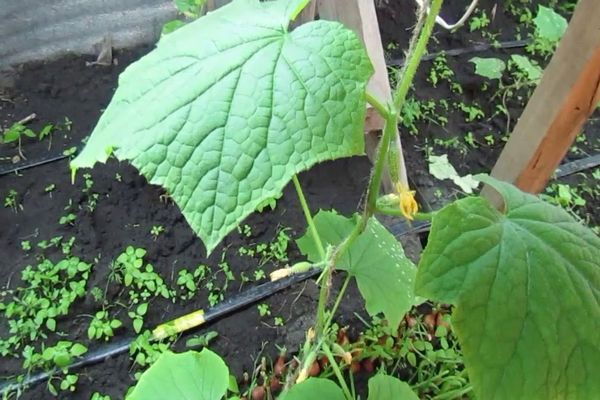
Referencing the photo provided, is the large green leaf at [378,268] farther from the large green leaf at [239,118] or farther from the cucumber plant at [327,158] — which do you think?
the large green leaf at [239,118]

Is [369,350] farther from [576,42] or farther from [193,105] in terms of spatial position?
[193,105]

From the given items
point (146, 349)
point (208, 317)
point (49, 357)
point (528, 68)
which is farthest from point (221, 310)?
point (528, 68)

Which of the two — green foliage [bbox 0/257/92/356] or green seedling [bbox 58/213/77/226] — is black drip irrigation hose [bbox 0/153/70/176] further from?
green foliage [bbox 0/257/92/356]

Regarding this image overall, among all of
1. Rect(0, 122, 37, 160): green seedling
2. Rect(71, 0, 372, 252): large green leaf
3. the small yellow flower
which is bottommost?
Rect(0, 122, 37, 160): green seedling

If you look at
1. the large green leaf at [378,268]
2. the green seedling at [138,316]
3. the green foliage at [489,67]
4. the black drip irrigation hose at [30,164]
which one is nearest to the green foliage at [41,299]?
the green seedling at [138,316]

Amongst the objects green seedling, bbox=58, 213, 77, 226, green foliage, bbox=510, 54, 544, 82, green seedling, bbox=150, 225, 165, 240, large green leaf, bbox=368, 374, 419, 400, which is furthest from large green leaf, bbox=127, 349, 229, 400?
green foliage, bbox=510, 54, 544, 82

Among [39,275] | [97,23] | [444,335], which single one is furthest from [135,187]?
[444,335]

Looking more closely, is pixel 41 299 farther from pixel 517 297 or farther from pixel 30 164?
pixel 517 297

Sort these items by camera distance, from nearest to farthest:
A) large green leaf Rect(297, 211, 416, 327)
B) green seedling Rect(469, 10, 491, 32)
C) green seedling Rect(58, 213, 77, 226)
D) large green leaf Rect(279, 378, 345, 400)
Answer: large green leaf Rect(279, 378, 345, 400), large green leaf Rect(297, 211, 416, 327), green seedling Rect(58, 213, 77, 226), green seedling Rect(469, 10, 491, 32)

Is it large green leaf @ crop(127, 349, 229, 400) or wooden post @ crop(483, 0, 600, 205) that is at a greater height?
wooden post @ crop(483, 0, 600, 205)
